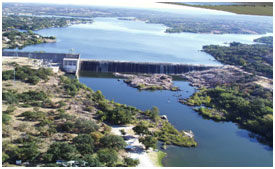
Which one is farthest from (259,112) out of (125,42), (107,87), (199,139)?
(125,42)

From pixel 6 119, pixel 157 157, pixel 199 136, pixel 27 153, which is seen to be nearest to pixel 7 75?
pixel 6 119

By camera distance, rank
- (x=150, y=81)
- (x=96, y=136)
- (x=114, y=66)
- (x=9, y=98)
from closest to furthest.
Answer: (x=96, y=136), (x=9, y=98), (x=150, y=81), (x=114, y=66)

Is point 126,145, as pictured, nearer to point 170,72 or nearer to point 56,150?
point 56,150

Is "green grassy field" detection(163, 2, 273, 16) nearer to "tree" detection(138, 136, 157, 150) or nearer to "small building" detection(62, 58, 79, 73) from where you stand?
"tree" detection(138, 136, 157, 150)

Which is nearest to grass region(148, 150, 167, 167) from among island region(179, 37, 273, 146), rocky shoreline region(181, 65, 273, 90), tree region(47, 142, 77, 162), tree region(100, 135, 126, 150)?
tree region(100, 135, 126, 150)

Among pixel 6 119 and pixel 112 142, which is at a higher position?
pixel 6 119

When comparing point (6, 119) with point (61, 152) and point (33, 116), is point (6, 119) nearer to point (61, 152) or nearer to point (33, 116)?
point (33, 116)

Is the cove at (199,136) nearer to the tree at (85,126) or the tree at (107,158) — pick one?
the tree at (107,158)
